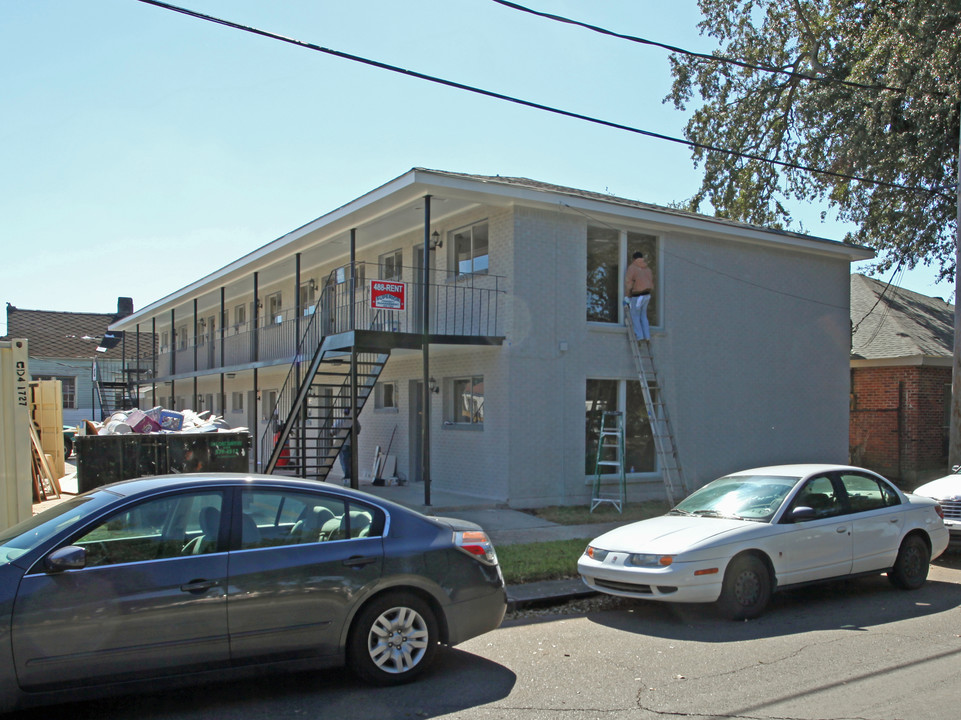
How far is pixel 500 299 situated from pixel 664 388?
12.7 ft

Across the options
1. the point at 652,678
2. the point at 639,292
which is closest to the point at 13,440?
the point at 652,678

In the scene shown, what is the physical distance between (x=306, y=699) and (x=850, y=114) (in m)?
22.8

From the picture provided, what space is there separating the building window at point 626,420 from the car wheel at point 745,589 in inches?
304

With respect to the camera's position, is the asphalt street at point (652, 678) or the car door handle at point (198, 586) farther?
the asphalt street at point (652, 678)

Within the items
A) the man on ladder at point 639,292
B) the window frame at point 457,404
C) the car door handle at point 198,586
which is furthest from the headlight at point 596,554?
the man on ladder at point 639,292

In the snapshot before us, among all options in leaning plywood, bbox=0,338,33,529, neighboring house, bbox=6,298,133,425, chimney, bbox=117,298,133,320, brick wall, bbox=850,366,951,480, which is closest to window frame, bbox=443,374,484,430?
leaning plywood, bbox=0,338,33,529

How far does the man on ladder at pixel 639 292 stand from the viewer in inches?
613

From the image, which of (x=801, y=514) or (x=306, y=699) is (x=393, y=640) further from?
(x=801, y=514)

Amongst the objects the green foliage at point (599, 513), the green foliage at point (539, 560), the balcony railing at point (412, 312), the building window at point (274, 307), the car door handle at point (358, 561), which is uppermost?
the building window at point (274, 307)

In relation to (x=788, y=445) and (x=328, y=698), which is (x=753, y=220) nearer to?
(x=788, y=445)

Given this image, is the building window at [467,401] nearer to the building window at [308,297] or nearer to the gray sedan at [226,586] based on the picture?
the building window at [308,297]

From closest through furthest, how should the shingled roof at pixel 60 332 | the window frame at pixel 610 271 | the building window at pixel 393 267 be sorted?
the window frame at pixel 610 271 < the building window at pixel 393 267 < the shingled roof at pixel 60 332

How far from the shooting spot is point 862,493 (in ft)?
28.6

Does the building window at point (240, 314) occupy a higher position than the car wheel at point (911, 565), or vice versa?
the building window at point (240, 314)
